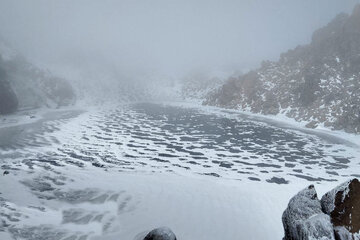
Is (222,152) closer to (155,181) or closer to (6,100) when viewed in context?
(155,181)

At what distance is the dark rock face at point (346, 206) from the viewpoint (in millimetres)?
7435

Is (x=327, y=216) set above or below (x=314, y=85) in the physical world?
below

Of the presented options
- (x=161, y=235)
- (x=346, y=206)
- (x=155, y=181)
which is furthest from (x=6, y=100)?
(x=346, y=206)

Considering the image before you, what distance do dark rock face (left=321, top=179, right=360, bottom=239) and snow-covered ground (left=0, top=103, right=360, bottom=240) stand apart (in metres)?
3.18

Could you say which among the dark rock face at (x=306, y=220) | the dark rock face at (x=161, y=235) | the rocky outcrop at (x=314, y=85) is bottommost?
the dark rock face at (x=161, y=235)

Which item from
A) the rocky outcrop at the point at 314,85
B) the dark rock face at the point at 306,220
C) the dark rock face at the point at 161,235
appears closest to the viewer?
the dark rock face at the point at 306,220

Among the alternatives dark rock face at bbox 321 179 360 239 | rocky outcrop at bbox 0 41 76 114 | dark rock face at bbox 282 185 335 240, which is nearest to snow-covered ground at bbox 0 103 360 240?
dark rock face at bbox 282 185 335 240

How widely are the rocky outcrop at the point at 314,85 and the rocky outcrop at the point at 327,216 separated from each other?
3209 centimetres

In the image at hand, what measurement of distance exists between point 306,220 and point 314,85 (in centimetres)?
5148

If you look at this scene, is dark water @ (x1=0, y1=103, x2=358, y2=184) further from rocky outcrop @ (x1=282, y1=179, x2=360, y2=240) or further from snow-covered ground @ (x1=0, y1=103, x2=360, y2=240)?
rocky outcrop @ (x1=282, y1=179, x2=360, y2=240)

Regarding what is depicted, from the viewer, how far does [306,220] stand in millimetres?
7559

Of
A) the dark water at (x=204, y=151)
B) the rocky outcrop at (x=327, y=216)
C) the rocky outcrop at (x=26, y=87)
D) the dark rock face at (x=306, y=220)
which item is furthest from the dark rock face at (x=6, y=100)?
the rocky outcrop at (x=327, y=216)

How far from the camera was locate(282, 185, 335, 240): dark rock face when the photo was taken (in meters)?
7.00

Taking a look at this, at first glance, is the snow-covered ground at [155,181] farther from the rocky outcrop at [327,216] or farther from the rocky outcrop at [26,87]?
A: the rocky outcrop at [26,87]
